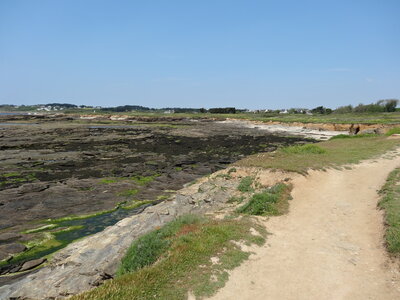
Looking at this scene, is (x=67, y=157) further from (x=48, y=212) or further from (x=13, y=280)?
(x=13, y=280)

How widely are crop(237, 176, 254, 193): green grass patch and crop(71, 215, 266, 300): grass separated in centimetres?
655

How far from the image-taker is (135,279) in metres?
7.41

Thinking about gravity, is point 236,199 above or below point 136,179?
above

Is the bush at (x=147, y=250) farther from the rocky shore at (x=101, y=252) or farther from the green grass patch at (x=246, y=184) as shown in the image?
the green grass patch at (x=246, y=184)

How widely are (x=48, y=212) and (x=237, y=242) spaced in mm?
14640

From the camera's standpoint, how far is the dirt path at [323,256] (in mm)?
7609

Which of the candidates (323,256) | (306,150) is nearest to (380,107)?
(306,150)

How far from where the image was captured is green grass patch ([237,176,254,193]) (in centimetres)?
1874

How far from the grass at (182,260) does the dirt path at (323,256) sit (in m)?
0.53

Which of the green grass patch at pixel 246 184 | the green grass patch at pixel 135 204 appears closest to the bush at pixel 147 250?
the green grass patch at pixel 246 184

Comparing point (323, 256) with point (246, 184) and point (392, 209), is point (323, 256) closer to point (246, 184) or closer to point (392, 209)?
point (392, 209)

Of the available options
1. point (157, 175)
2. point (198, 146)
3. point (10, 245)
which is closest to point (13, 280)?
point (10, 245)

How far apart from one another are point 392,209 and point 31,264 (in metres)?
16.5

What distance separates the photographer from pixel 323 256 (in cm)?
952
